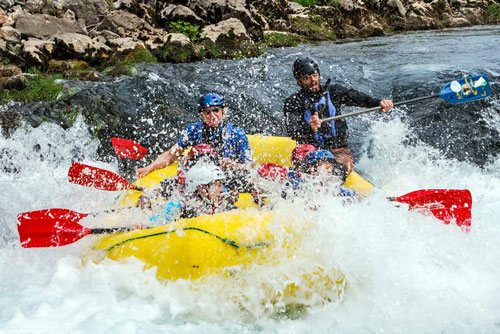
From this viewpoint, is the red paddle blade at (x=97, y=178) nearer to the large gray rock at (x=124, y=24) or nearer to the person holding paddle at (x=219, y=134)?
the person holding paddle at (x=219, y=134)

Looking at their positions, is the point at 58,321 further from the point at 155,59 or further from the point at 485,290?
the point at 155,59

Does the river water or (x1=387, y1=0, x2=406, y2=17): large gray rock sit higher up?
(x1=387, y1=0, x2=406, y2=17): large gray rock

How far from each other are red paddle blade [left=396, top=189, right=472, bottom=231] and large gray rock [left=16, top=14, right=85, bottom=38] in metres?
9.48

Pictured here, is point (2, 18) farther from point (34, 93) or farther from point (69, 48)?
point (34, 93)

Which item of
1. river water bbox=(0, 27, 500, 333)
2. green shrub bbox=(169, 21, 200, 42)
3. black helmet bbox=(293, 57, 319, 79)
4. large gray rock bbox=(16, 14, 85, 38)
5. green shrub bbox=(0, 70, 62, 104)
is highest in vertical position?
black helmet bbox=(293, 57, 319, 79)

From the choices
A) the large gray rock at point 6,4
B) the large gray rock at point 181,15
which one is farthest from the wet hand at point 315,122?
the large gray rock at point 6,4

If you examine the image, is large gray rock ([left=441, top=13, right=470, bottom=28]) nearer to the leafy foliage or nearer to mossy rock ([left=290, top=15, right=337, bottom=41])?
mossy rock ([left=290, top=15, right=337, bottom=41])

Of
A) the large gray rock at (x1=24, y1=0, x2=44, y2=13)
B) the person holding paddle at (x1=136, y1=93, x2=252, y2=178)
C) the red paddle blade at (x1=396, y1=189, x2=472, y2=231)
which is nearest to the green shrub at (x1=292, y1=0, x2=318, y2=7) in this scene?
the large gray rock at (x1=24, y1=0, x2=44, y2=13)

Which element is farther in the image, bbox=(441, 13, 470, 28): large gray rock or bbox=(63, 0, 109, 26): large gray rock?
bbox=(441, 13, 470, 28): large gray rock

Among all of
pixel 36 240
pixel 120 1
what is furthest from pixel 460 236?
pixel 120 1

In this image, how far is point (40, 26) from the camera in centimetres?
1040

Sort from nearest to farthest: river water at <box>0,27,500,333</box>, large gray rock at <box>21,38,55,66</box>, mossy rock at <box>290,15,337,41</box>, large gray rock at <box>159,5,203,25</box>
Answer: river water at <box>0,27,500,333</box>, large gray rock at <box>21,38,55,66</box>, large gray rock at <box>159,5,203,25</box>, mossy rock at <box>290,15,337,41</box>

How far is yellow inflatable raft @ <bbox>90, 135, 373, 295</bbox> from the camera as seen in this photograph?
2.97 m

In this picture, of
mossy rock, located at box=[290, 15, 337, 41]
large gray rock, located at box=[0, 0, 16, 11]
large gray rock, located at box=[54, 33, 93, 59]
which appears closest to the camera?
large gray rock, located at box=[54, 33, 93, 59]
